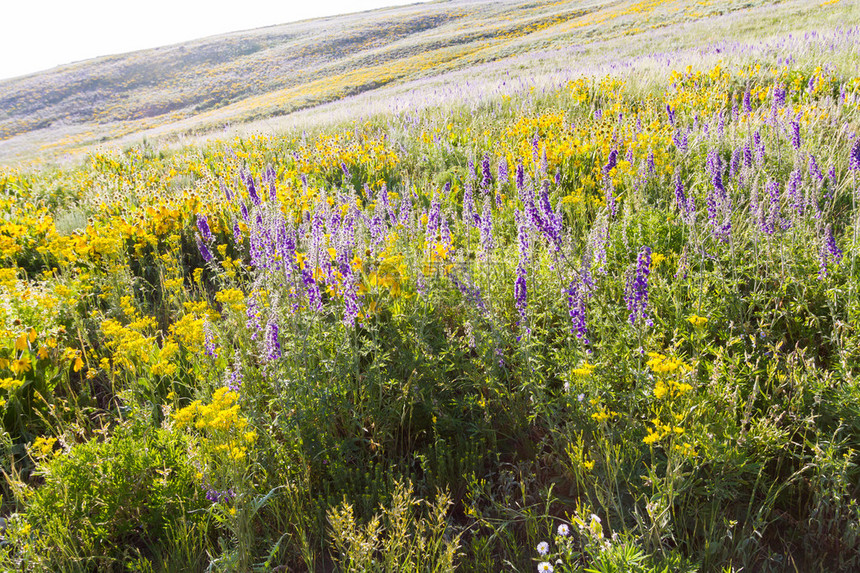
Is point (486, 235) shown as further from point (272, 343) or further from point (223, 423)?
point (223, 423)

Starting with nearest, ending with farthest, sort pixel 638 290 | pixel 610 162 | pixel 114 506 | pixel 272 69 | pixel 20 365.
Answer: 1. pixel 114 506
2. pixel 638 290
3. pixel 20 365
4. pixel 610 162
5. pixel 272 69

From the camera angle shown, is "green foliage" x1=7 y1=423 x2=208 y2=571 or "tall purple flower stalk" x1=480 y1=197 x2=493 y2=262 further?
"tall purple flower stalk" x1=480 y1=197 x2=493 y2=262

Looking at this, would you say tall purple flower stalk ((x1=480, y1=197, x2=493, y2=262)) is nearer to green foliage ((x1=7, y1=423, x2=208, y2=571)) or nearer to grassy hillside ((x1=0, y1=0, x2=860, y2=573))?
grassy hillside ((x1=0, y1=0, x2=860, y2=573))

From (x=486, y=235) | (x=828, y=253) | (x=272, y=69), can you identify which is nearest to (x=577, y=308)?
(x=486, y=235)

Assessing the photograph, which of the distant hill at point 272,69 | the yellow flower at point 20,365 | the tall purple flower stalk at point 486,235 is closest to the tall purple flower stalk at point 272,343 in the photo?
the tall purple flower stalk at point 486,235

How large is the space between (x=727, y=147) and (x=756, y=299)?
2.91 m

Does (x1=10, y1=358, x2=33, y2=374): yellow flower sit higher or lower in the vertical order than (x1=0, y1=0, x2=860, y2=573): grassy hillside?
higher

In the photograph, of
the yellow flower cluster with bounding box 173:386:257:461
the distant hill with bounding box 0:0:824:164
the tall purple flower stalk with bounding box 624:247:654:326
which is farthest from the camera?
the distant hill with bounding box 0:0:824:164

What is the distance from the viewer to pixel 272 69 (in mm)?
46250

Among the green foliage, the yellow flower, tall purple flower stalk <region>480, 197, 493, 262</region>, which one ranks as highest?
tall purple flower stalk <region>480, 197, 493, 262</region>

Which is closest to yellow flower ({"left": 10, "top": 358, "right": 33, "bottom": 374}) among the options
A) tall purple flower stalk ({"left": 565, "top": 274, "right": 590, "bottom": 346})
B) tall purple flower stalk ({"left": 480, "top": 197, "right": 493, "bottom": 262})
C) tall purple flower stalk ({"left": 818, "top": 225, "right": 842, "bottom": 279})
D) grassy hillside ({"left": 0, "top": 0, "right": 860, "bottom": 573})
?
grassy hillside ({"left": 0, "top": 0, "right": 860, "bottom": 573})

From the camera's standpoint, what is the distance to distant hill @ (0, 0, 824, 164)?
27.5 m

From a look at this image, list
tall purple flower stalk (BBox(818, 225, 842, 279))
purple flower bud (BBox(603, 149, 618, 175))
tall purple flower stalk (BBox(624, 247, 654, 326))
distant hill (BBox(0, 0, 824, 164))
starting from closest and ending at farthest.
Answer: tall purple flower stalk (BBox(624, 247, 654, 326)), tall purple flower stalk (BBox(818, 225, 842, 279)), purple flower bud (BBox(603, 149, 618, 175)), distant hill (BBox(0, 0, 824, 164))

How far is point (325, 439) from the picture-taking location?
7.52ft
